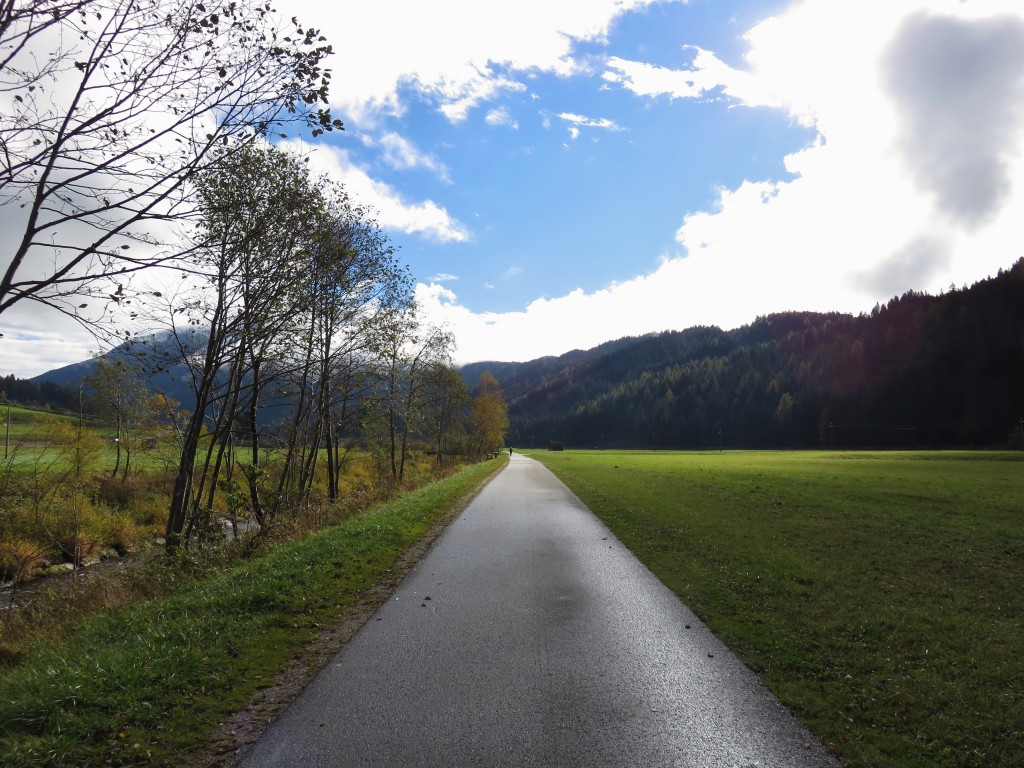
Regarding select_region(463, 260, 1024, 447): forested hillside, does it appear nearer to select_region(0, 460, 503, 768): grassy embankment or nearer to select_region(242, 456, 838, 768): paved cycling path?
select_region(242, 456, 838, 768): paved cycling path

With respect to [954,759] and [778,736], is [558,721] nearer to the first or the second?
[778,736]

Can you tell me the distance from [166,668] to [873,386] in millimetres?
140372

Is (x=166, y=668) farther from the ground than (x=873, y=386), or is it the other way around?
(x=873, y=386)

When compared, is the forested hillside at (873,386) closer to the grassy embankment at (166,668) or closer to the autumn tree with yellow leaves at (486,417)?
the autumn tree with yellow leaves at (486,417)

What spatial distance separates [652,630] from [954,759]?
2964 millimetres

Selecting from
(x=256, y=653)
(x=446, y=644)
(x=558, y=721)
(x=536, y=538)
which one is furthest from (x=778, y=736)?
(x=536, y=538)

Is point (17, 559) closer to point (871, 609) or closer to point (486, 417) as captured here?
point (871, 609)

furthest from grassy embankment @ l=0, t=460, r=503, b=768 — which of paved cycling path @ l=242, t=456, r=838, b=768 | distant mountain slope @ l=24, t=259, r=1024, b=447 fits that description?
distant mountain slope @ l=24, t=259, r=1024, b=447

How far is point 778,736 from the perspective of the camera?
4.10m

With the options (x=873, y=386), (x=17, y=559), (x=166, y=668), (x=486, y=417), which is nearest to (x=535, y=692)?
(x=166, y=668)

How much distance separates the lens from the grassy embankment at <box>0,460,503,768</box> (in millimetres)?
3914

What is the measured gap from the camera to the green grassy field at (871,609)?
4.33m

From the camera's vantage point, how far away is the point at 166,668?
5.04 meters

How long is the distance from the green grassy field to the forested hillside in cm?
10195
